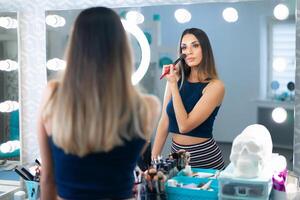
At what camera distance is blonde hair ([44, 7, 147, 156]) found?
0.87 m

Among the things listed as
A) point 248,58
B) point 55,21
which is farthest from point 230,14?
point 55,21

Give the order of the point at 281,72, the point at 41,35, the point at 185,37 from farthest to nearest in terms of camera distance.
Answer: the point at 41,35
the point at 185,37
the point at 281,72

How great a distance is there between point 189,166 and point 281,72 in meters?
0.43

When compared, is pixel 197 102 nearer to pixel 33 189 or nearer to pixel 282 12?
pixel 282 12

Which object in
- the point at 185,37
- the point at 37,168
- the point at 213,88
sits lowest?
the point at 37,168

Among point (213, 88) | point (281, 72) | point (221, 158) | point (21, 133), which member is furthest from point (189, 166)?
point (21, 133)

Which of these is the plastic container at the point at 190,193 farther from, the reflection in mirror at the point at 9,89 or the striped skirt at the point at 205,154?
the reflection in mirror at the point at 9,89

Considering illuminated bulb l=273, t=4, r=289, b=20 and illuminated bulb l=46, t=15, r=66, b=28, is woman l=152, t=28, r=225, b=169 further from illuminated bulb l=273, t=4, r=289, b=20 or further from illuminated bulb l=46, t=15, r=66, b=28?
illuminated bulb l=46, t=15, r=66, b=28

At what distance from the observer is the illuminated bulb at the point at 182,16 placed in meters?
1.46

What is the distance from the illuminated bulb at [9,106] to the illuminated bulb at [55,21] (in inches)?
14.4

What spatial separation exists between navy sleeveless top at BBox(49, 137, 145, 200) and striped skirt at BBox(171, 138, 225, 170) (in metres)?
0.51

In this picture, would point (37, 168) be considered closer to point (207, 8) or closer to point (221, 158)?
point (221, 158)

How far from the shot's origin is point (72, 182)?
3.00 feet

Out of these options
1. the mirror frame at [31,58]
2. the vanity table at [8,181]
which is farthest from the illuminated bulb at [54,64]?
the vanity table at [8,181]
